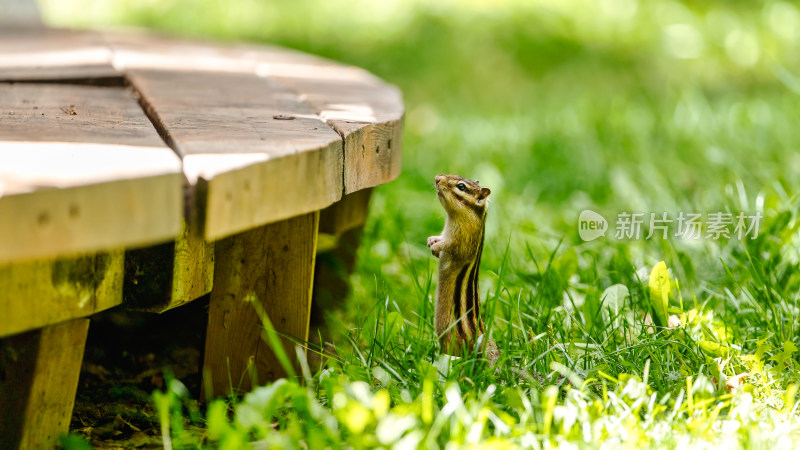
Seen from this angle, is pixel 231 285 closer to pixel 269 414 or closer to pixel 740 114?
pixel 269 414

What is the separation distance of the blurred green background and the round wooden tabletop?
0.50 metres

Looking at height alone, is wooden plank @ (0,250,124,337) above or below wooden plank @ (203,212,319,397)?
above

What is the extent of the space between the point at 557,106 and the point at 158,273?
4.36 m

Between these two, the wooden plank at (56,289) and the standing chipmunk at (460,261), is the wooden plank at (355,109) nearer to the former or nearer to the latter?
the standing chipmunk at (460,261)

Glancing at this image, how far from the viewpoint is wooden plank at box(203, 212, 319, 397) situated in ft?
6.69

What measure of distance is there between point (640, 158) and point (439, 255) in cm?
254

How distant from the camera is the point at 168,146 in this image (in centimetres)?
171

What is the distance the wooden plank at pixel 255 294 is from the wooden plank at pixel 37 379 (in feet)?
1.27

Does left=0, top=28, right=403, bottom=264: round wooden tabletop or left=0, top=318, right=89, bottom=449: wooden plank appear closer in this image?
left=0, top=28, right=403, bottom=264: round wooden tabletop

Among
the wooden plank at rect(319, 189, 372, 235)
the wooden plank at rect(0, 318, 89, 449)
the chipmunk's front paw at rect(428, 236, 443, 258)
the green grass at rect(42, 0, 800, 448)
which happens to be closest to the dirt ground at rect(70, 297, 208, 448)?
the green grass at rect(42, 0, 800, 448)

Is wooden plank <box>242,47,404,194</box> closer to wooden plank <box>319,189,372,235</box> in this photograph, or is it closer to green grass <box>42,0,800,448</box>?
wooden plank <box>319,189,372,235</box>

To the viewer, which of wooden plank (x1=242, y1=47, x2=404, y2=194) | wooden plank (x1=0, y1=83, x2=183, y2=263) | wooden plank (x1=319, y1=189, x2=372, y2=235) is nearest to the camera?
wooden plank (x1=0, y1=83, x2=183, y2=263)

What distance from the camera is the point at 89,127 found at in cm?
178

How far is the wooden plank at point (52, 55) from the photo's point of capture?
2.53m
